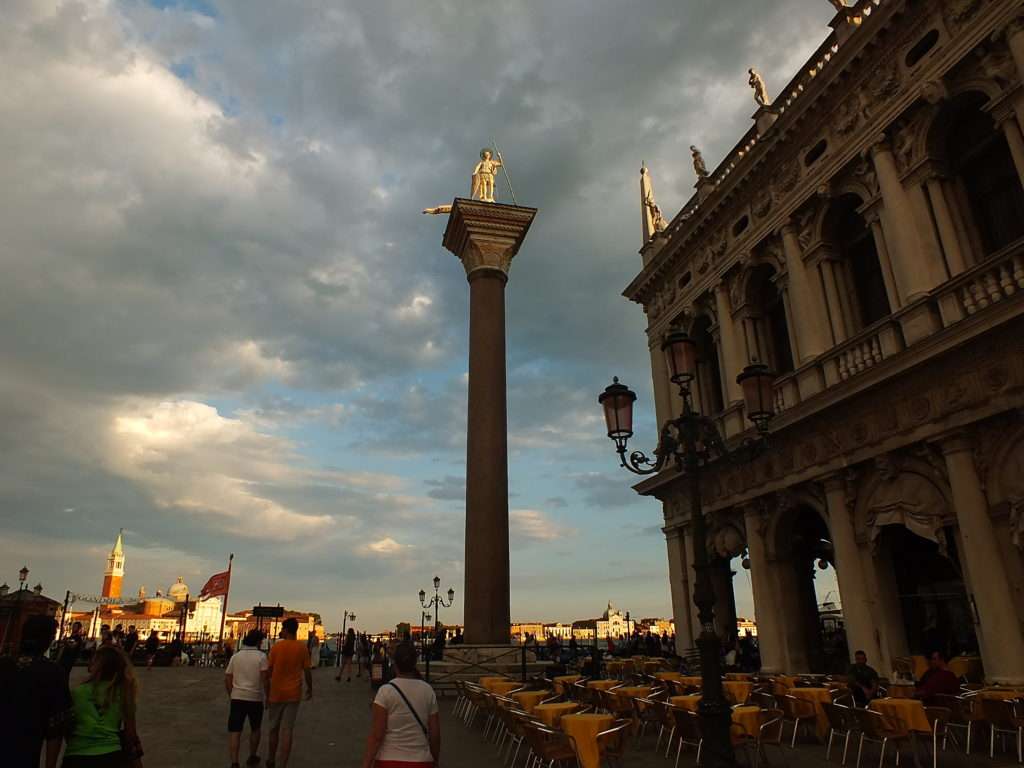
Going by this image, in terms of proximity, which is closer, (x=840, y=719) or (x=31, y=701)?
(x=31, y=701)

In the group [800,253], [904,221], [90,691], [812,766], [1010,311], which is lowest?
[812,766]

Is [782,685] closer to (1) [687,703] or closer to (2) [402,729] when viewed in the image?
(1) [687,703]

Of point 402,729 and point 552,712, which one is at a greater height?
point 402,729

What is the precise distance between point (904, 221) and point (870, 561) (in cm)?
737

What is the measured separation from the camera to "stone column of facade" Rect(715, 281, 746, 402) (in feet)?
67.8

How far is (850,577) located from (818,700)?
19.0 ft

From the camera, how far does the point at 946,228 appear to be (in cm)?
1427

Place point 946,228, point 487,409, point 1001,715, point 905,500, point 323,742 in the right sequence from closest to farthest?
point 1001,715, point 323,742, point 905,500, point 946,228, point 487,409

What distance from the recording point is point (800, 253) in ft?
59.6

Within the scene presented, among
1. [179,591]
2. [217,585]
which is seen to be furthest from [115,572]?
[217,585]

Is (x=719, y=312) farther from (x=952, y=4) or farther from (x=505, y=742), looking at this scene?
(x=505, y=742)

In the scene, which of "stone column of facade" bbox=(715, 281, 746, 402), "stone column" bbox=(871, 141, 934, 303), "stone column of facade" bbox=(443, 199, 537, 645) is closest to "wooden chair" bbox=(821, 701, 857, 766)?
"stone column" bbox=(871, 141, 934, 303)

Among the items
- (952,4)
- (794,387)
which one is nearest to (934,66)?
(952,4)

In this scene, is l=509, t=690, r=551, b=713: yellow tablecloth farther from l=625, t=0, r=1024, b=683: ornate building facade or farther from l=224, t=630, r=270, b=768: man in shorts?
l=625, t=0, r=1024, b=683: ornate building facade
